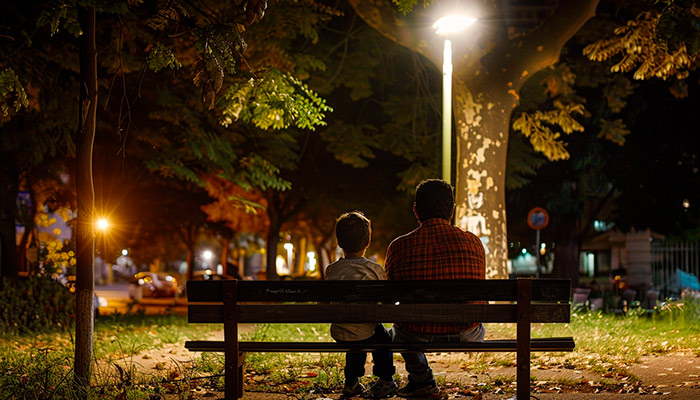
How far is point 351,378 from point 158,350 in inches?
229

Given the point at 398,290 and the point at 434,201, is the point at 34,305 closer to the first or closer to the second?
the point at 434,201

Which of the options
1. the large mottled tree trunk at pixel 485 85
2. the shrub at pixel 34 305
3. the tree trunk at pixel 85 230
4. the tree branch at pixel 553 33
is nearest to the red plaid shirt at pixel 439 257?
the tree trunk at pixel 85 230

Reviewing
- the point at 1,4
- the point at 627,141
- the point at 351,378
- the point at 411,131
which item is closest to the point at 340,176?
the point at 411,131

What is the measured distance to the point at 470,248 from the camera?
19.1 ft

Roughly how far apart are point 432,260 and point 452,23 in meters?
6.37

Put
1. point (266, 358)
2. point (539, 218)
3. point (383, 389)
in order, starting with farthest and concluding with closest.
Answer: point (539, 218)
point (266, 358)
point (383, 389)

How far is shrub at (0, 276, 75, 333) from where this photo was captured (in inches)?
556

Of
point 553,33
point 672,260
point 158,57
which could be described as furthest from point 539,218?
point 158,57

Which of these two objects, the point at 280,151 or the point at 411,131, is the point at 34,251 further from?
the point at 411,131

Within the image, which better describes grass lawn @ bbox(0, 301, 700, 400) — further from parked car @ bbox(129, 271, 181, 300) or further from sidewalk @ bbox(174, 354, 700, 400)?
parked car @ bbox(129, 271, 181, 300)

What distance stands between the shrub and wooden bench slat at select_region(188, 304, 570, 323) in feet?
31.9

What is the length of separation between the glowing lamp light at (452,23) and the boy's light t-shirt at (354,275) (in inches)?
244

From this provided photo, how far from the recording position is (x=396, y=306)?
5.48m

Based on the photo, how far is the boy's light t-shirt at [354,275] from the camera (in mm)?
5918
